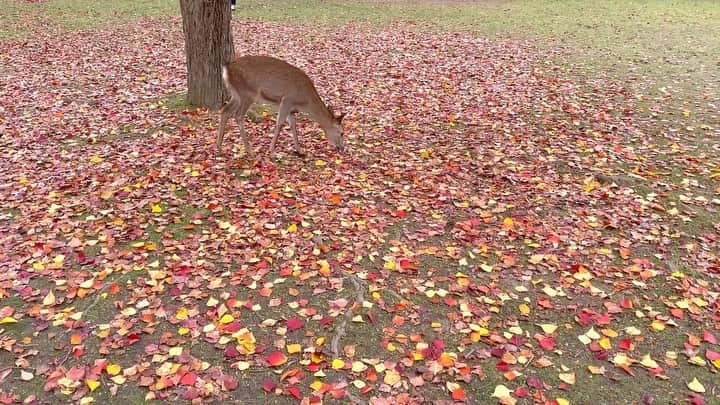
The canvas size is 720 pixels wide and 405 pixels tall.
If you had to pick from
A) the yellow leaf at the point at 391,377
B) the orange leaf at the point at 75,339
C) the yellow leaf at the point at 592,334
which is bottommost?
the orange leaf at the point at 75,339

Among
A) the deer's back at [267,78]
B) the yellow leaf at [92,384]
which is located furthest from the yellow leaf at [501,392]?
the deer's back at [267,78]

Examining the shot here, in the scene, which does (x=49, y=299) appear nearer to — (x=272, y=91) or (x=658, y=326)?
(x=272, y=91)

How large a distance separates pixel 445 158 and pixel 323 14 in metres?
14.2

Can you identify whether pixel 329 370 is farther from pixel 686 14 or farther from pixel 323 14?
pixel 686 14

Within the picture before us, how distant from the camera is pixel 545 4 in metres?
23.6

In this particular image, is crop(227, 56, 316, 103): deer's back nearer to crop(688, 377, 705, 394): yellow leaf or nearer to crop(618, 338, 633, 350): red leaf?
crop(618, 338, 633, 350): red leaf

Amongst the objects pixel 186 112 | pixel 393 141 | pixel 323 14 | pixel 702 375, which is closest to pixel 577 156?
pixel 393 141

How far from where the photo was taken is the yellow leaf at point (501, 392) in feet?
12.5

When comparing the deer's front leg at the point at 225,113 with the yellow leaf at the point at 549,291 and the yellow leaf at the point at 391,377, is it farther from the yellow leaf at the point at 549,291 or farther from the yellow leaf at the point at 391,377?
the yellow leaf at the point at 549,291

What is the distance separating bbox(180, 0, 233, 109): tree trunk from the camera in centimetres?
831

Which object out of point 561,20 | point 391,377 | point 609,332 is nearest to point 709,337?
point 609,332

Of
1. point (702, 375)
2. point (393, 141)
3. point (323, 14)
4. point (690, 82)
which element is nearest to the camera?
point (702, 375)

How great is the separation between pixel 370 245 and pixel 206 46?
201 inches

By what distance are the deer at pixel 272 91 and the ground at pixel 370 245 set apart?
536 mm
